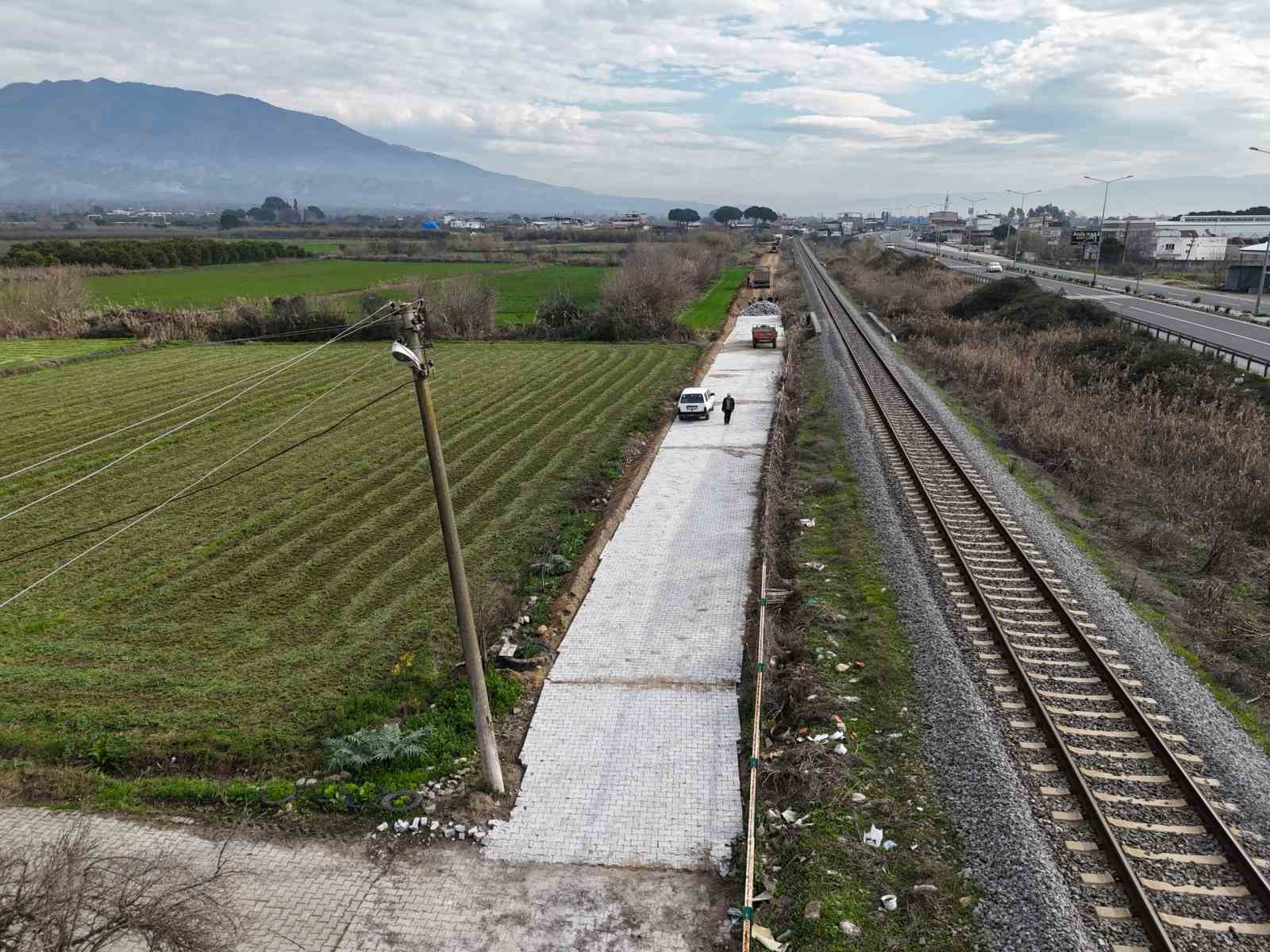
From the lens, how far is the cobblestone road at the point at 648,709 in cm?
896

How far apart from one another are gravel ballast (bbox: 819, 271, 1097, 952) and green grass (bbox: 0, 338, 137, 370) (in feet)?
151

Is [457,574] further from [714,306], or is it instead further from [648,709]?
[714,306]

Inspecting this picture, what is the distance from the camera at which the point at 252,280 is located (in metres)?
82.7

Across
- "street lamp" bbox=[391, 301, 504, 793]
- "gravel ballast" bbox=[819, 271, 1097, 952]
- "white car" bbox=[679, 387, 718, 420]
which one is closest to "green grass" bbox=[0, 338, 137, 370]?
"white car" bbox=[679, 387, 718, 420]

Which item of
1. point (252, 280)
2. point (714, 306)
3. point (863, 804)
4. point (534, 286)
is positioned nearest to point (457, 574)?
point (863, 804)

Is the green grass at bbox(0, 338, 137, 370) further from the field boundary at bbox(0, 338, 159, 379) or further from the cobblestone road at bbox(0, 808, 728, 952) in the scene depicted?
the cobblestone road at bbox(0, 808, 728, 952)

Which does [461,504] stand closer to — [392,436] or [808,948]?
[392,436]

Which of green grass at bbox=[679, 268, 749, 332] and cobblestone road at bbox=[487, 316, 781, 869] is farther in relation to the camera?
green grass at bbox=[679, 268, 749, 332]

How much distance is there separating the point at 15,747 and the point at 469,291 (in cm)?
4511

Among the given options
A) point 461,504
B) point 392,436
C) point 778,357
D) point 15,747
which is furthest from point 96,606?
point 778,357

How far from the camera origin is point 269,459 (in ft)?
76.4

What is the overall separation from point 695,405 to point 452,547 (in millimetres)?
20408

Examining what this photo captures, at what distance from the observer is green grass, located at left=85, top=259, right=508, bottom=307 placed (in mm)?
68375

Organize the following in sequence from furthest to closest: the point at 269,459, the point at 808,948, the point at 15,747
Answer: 1. the point at 269,459
2. the point at 15,747
3. the point at 808,948
